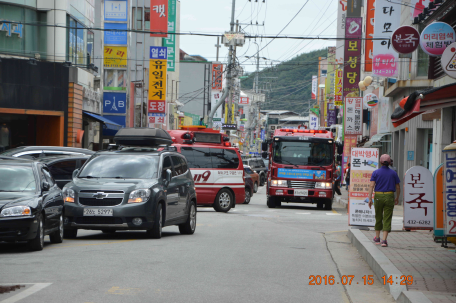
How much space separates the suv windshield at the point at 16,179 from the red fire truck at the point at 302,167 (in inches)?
609

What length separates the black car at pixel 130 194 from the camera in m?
12.1

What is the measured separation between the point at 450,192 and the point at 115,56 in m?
35.9

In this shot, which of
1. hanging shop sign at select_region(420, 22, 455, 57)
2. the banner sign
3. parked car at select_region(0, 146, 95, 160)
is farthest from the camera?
the banner sign

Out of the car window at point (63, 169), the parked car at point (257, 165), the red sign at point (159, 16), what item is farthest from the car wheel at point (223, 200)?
the parked car at point (257, 165)

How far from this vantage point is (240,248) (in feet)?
38.8

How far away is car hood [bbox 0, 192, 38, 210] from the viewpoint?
1019cm

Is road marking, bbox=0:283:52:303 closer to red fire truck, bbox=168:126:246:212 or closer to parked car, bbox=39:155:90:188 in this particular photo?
parked car, bbox=39:155:90:188

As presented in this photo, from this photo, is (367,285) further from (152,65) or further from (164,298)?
(152,65)

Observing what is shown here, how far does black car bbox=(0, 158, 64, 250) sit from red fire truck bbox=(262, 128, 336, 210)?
582 inches

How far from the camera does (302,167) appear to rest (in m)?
25.7

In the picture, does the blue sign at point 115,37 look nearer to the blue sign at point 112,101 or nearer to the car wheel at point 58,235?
the blue sign at point 112,101

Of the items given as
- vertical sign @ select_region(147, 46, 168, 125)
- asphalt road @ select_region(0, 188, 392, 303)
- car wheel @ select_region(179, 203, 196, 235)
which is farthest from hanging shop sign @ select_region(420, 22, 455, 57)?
vertical sign @ select_region(147, 46, 168, 125)

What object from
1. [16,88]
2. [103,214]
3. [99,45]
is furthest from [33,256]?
[99,45]

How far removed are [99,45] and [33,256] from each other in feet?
99.5
